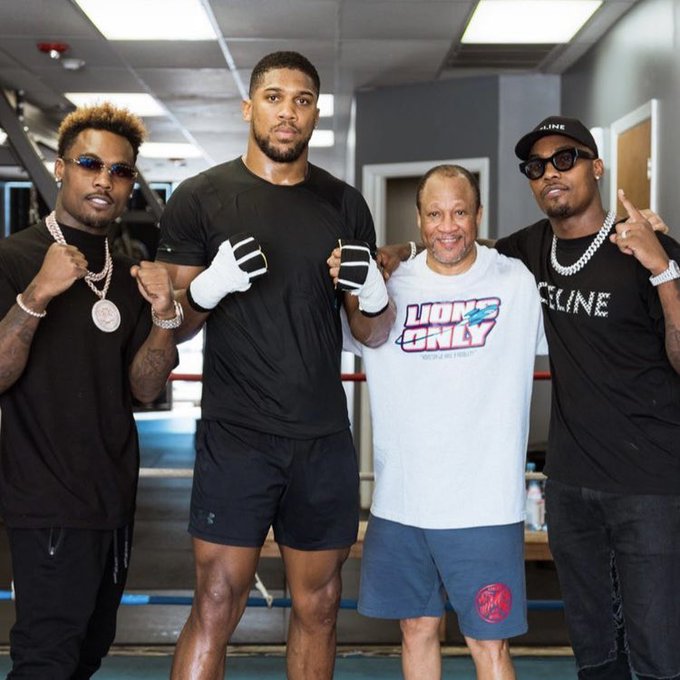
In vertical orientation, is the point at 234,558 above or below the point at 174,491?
above

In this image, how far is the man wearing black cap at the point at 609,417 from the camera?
2393 mm

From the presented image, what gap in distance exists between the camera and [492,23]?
564 cm

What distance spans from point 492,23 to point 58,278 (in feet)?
13.5

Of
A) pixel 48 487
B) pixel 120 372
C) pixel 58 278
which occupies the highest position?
pixel 58 278

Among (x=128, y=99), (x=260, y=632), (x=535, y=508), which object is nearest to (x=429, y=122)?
(x=128, y=99)

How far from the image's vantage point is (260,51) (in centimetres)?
624

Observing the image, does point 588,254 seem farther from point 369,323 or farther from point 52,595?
point 52,595

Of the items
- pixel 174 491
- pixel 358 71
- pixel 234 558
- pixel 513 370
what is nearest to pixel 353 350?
pixel 513 370

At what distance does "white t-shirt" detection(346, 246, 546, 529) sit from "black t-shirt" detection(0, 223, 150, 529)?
64 centimetres

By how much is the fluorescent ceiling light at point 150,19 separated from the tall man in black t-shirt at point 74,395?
10.3ft

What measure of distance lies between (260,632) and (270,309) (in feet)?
7.13

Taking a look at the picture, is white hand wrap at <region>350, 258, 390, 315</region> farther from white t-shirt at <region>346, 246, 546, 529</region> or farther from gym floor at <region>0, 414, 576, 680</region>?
gym floor at <region>0, 414, 576, 680</region>

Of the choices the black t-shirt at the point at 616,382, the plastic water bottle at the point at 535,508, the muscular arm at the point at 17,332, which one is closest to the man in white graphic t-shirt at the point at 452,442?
the black t-shirt at the point at 616,382

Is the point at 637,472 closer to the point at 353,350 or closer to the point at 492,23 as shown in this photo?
the point at 353,350
